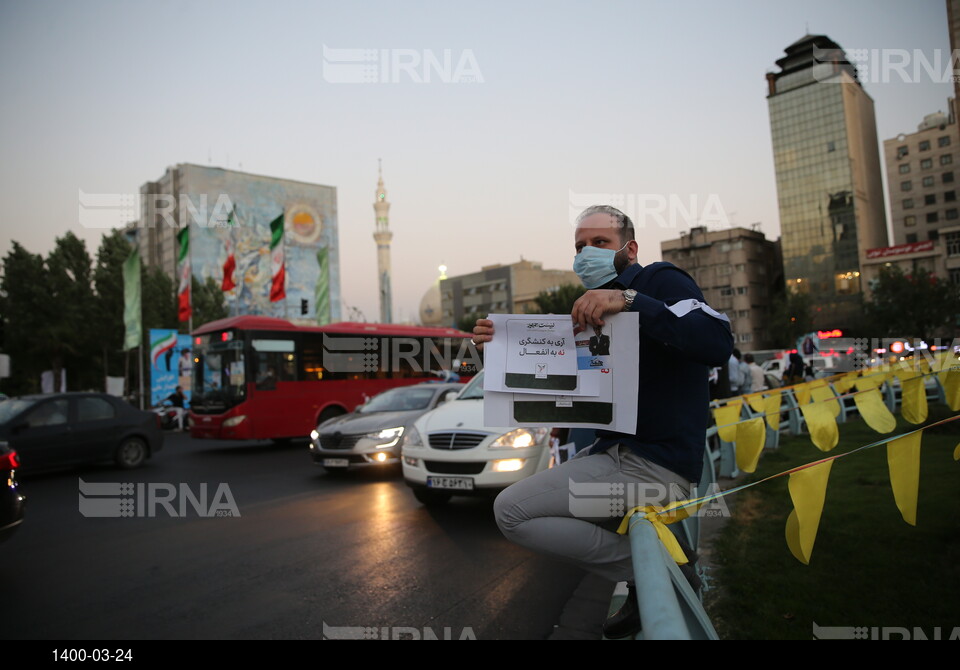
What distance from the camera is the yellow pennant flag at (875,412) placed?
432 cm

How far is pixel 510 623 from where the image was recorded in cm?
414

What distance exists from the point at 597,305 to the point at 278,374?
15.5 meters

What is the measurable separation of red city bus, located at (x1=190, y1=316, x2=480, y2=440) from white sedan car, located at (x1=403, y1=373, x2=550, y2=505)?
9114 mm

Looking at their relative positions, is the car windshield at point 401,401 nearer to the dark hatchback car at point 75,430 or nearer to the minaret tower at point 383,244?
the dark hatchback car at point 75,430

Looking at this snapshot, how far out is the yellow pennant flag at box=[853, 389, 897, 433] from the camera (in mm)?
4320

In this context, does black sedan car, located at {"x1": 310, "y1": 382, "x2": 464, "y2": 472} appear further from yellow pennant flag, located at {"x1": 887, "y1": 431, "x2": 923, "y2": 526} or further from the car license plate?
yellow pennant flag, located at {"x1": 887, "y1": 431, "x2": 923, "y2": 526}

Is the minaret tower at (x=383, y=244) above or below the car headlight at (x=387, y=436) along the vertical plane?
above

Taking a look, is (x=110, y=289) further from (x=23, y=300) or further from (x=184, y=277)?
(x=184, y=277)

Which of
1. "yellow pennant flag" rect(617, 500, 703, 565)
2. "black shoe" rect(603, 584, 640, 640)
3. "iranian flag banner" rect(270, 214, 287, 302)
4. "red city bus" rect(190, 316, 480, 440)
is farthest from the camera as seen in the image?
"iranian flag banner" rect(270, 214, 287, 302)

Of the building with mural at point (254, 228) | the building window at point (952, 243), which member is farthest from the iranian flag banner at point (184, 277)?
the building window at point (952, 243)

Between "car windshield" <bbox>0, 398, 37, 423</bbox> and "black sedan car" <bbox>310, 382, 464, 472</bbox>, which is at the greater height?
"car windshield" <bbox>0, 398, 37, 423</bbox>

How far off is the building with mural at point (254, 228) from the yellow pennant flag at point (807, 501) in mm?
77620

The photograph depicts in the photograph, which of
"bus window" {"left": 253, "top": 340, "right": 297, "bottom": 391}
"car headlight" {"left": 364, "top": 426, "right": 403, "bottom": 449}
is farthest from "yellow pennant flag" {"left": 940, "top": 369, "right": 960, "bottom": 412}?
"bus window" {"left": 253, "top": 340, "right": 297, "bottom": 391}
